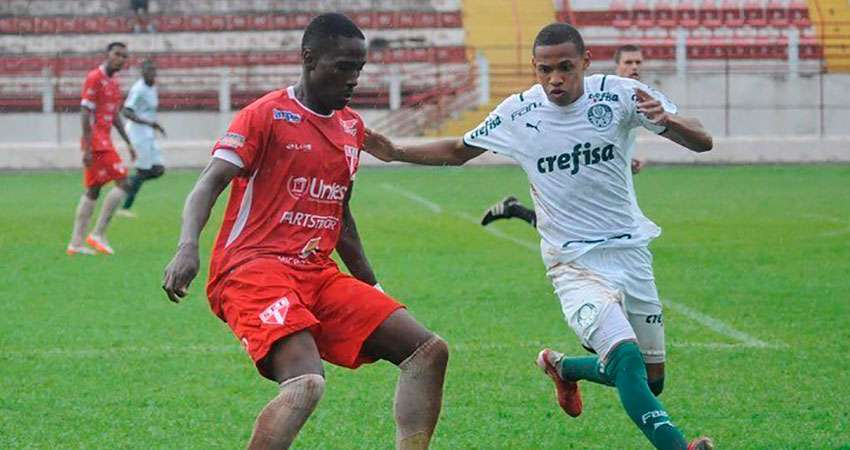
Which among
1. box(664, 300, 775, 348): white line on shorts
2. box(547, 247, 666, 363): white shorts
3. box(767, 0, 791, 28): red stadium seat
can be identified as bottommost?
box(664, 300, 775, 348): white line on shorts

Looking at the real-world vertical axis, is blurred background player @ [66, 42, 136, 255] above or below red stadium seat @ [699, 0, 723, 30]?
below

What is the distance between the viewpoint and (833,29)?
38.6 m

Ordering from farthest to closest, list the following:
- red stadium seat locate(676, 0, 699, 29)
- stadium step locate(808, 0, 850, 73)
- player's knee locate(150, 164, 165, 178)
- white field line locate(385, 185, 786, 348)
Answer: red stadium seat locate(676, 0, 699, 29)
stadium step locate(808, 0, 850, 73)
player's knee locate(150, 164, 165, 178)
white field line locate(385, 185, 786, 348)

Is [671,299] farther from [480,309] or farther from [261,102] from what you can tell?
[261,102]

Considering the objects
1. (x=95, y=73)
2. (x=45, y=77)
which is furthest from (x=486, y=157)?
(x=95, y=73)

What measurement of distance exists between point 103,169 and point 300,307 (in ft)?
36.2

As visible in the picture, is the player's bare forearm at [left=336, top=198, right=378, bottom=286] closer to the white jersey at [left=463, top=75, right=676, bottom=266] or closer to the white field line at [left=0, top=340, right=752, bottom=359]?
the white jersey at [left=463, top=75, right=676, bottom=266]

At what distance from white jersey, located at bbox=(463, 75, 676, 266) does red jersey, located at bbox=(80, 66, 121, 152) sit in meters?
10.2

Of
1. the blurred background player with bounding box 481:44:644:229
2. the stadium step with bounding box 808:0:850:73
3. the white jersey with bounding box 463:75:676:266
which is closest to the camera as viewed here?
the white jersey with bounding box 463:75:676:266

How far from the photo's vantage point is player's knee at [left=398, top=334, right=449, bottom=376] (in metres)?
5.77

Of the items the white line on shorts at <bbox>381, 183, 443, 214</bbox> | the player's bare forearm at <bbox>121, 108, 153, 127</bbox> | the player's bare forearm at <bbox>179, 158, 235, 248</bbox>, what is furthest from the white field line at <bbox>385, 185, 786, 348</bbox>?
the player's bare forearm at <bbox>121, 108, 153, 127</bbox>

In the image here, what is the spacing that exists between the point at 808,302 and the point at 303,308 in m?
7.38

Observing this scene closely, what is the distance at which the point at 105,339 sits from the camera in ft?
34.0

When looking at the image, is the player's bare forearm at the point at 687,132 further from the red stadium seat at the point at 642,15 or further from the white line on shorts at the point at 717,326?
the red stadium seat at the point at 642,15
